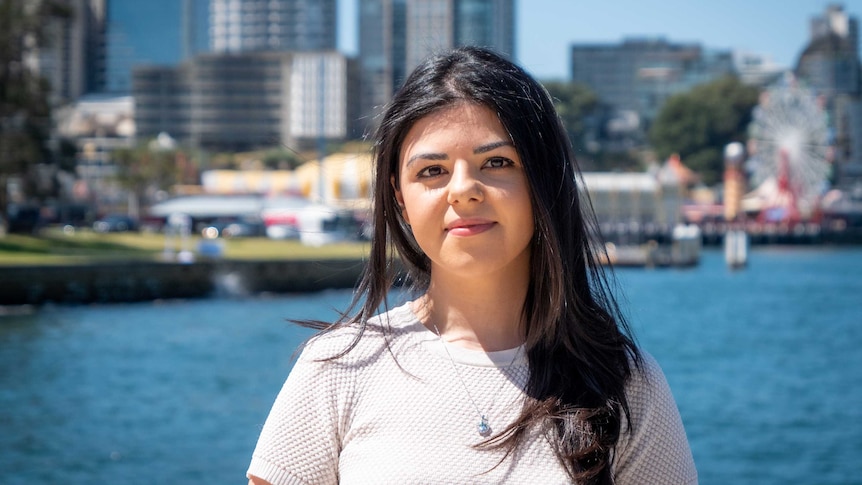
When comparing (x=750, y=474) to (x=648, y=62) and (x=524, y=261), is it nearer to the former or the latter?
(x=524, y=261)

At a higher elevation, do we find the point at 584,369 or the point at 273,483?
the point at 584,369

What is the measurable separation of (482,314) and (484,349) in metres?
0.05

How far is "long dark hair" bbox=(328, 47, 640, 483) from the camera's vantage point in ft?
5.39

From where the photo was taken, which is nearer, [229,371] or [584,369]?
[584,369]

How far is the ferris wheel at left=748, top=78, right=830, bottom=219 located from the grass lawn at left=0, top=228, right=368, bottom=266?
34741mm

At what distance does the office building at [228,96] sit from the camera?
118 m

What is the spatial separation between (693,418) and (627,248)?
4045 centimetres

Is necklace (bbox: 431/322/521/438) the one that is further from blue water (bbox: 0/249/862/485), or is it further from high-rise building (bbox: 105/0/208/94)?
high-rise building (bbox: 105/0/208/94)

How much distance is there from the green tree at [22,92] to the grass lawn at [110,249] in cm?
211

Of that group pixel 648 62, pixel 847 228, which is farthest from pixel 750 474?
pixel 648 62

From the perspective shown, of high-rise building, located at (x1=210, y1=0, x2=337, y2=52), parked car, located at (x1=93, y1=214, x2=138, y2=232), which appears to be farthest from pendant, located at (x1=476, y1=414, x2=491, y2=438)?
high-rise building, located at (x1=210, y1=0, x2=337, y2=52)

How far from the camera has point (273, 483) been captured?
64.9 inches

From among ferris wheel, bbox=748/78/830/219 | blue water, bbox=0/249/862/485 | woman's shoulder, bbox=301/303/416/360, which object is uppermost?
woman's shoulder, bbox=301/303/416/360

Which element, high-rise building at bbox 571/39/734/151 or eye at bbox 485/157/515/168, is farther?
high-rise building at bbox 571/39/734/151
